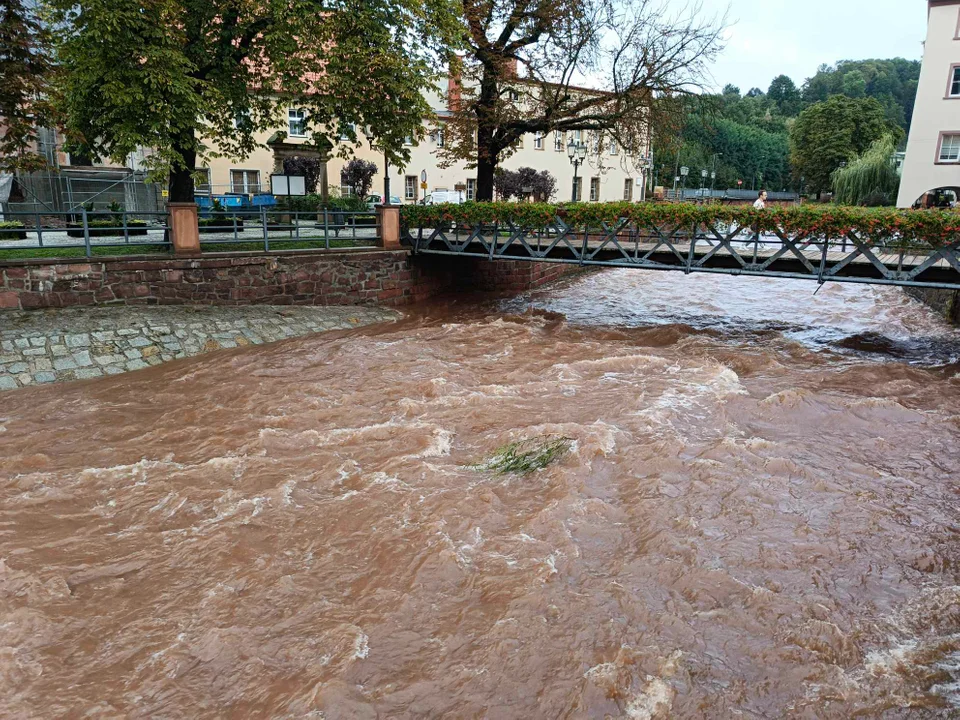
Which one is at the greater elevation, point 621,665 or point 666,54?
point 666,54

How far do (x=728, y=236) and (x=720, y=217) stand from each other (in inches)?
22.3

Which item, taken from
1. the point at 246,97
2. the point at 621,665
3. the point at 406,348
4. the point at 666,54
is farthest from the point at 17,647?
the point at 666,54

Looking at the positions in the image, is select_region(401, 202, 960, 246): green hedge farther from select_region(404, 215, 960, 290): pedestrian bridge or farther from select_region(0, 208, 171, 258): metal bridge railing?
select_region(0, 208, 171, 258): metal bridge railing

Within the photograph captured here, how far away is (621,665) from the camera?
505cm

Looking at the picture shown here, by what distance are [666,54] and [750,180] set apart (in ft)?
232

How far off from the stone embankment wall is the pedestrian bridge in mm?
1443

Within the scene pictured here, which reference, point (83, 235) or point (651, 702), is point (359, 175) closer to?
point (83, 235)

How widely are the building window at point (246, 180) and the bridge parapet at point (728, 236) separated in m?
16.5

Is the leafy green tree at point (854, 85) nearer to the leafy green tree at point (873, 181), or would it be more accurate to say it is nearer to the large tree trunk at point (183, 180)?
the leafy green tree at point (873, 181)

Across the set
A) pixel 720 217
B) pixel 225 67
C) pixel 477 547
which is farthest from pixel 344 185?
pixel 477 547

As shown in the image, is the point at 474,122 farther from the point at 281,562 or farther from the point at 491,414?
the point at 281,562

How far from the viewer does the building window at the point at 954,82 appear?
27.1 metres

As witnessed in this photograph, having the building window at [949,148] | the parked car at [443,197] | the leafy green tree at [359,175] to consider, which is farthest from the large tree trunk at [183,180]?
the building window at [949,148]

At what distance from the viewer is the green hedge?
12750 mm
